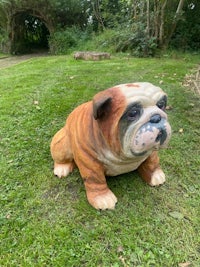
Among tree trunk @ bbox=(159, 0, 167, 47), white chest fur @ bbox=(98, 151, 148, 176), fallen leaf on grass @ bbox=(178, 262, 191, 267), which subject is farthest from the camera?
tree trunk @ bbox=(159, 0, 167, 47)

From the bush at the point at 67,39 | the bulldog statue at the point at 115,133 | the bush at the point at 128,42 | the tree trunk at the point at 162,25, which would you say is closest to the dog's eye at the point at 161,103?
the bulldog statue at the point at 115,133

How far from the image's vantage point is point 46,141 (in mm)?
3312

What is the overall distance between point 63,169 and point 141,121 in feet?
3.91

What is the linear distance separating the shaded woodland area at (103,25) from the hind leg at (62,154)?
23.0 ft

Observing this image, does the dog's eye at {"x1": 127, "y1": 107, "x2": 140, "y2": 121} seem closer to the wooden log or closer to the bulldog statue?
the bulldog statue

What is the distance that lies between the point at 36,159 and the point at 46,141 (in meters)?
0.40

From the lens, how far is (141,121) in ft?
5.52

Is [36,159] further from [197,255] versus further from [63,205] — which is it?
[197,255]

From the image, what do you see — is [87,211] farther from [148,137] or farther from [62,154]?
[148,137]

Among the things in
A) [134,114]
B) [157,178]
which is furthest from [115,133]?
[157,178]

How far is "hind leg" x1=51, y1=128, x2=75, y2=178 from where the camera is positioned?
2398mm

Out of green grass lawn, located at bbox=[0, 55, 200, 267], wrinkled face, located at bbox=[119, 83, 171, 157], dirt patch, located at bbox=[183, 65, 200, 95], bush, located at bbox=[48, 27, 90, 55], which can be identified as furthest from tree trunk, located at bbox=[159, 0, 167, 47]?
wrinkled face, located at bbox=[119, 83, 171, 157]

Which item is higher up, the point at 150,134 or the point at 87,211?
the point at 150,134

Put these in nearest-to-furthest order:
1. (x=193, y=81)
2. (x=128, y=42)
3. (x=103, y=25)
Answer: (x=193, y=81) < (x=128, y=42) < (x=103, y=25)
